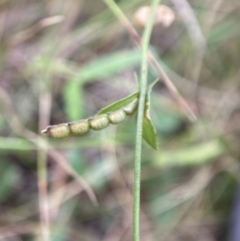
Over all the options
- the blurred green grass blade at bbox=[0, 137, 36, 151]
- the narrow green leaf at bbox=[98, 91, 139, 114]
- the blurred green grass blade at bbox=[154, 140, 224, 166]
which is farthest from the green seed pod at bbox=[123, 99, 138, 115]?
the blurred green grass blade at bbox=[154, 140, 224, 166]

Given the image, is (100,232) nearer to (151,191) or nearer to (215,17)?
(151,191)

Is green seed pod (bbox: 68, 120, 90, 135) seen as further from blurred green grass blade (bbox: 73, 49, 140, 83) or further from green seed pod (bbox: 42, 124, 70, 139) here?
blurred green grass blade (bbox: 73, 49, 140, 83)

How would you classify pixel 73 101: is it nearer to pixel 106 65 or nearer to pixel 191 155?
pixel 106 65

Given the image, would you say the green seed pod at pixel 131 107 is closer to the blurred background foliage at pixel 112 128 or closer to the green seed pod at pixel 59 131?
the green seed pod at pixel 59 131

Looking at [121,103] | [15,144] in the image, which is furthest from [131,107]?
[15,144]

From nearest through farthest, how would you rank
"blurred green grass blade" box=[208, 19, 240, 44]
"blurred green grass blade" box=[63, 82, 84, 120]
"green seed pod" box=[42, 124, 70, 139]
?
1. "green seed pod" box=[42, 124, 70, 139]
2. "blurred green grass blade" box=[63, 82, 84, 120]
3. "blurred green grass blade" box=[208, 19, 240, 44]

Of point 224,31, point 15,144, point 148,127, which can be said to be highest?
point 224,31
